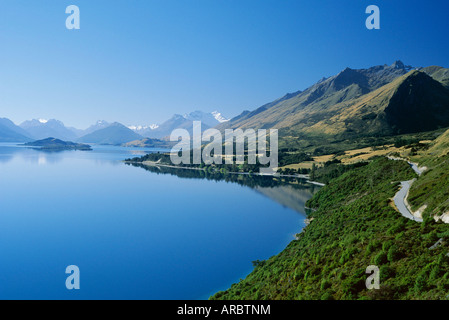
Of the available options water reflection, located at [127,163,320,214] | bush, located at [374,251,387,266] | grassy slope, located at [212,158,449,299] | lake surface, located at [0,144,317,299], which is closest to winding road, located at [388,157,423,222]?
grassy slope, located at [212,158,449,299]

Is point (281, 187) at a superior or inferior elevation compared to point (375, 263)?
inferior

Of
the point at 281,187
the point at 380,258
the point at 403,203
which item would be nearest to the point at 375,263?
the point at 380,258

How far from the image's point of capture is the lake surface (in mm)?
46125

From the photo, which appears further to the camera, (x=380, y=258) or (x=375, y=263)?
(x=380, y=258)

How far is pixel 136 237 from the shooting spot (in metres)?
68.5

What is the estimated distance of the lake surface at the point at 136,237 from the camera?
46125mm

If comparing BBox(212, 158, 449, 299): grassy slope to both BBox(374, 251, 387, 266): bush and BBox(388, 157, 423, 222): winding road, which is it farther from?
BBox(388, 157, 423, 222): winding road

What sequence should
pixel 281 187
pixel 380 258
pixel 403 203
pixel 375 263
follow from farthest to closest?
pixel 281 187 → pixel 403 203 → pixel 380 258 → pixel 375 263

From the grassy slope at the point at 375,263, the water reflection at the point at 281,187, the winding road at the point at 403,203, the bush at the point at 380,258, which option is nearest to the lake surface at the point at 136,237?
the water reflection at the point at 281,187

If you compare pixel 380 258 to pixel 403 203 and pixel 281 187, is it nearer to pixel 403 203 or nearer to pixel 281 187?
pixel 403 203

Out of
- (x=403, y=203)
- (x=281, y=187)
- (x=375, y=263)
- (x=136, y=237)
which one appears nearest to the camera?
(x=375, y=263)

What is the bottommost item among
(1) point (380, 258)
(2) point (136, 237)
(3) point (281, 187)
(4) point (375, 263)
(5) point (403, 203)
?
(2) point (136, 237)

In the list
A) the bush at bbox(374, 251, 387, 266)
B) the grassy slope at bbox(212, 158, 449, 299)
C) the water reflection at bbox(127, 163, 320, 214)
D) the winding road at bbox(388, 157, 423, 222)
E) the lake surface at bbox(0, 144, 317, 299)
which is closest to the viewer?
the grassy slope at bbox(212, 158, 449, 299)
